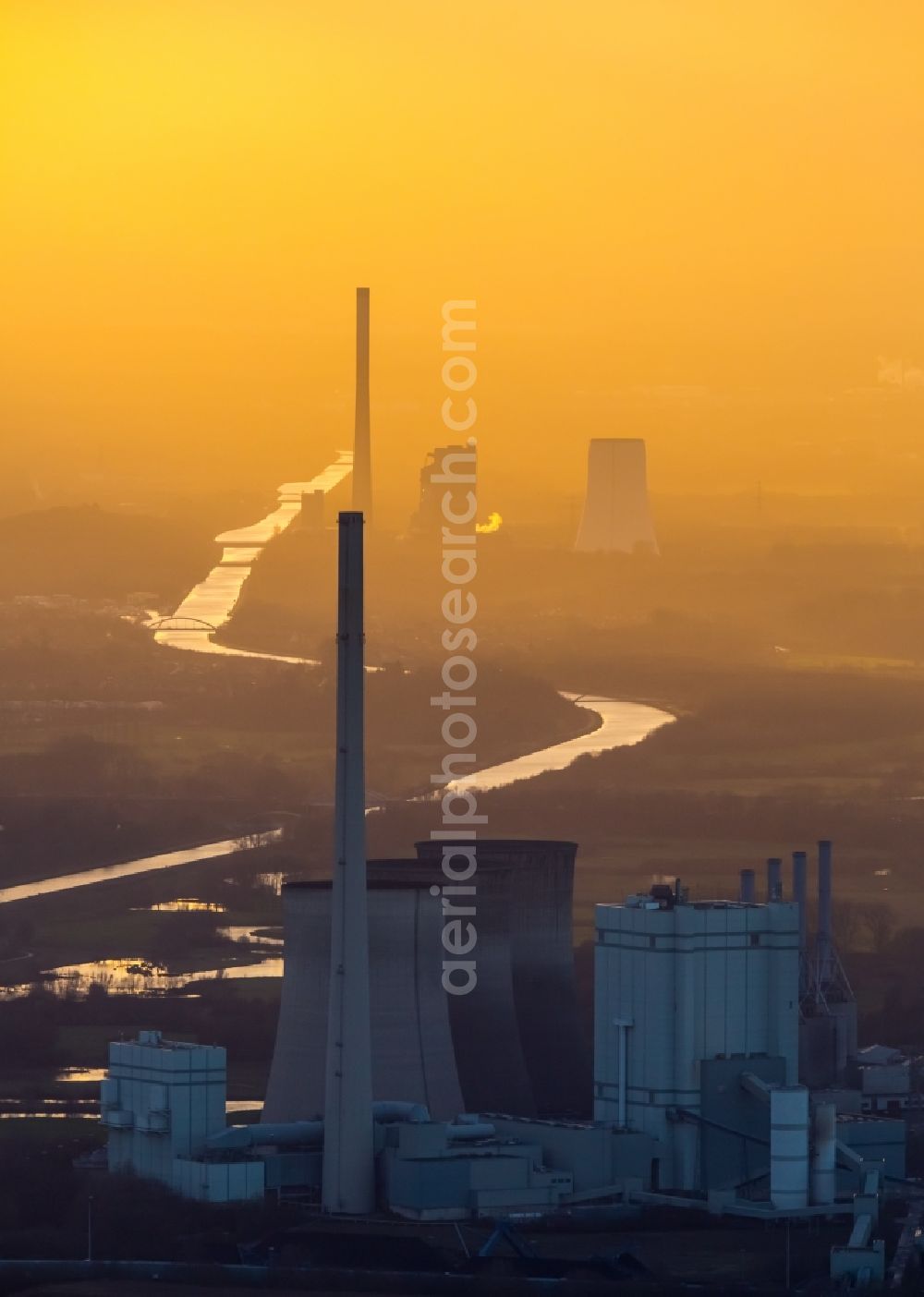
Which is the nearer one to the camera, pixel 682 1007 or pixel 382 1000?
pixel 682 1007

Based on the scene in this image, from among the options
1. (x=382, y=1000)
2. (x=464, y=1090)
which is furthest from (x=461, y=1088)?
(x=382, y=1000)

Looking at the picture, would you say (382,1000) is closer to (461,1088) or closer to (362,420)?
A: (461,1088)

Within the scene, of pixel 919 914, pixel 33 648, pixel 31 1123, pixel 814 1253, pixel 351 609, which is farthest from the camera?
pixel 33 648

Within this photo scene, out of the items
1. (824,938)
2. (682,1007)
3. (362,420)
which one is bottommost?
(682,1007)

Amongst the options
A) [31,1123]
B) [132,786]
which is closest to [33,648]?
[132,786]

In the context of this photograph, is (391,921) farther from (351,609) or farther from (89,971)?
(89,971)

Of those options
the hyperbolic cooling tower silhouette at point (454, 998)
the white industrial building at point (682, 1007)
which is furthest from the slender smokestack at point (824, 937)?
the white industrial building at point (682, 1007)
